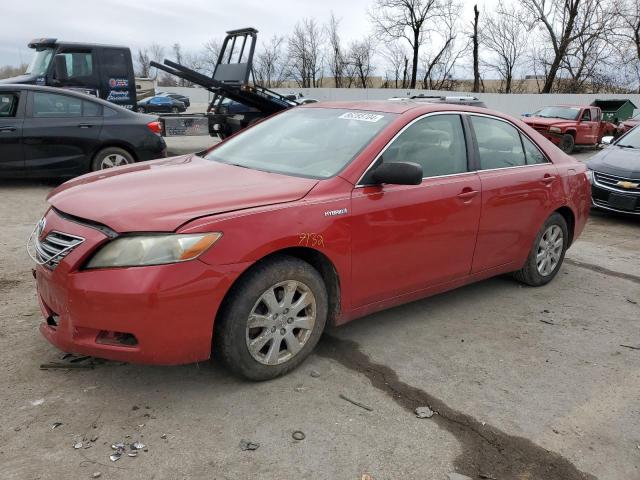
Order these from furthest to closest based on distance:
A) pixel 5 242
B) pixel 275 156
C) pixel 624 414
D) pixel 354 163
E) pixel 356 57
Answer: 1. pixel 356 57
2. pixel 5 242
3. pixel 275 156
4. pixel 354 163
5. pixel 624 414

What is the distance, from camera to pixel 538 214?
4.68 meters

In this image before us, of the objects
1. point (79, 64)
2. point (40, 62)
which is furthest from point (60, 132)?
point (40, 62)

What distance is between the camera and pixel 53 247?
2875 mm

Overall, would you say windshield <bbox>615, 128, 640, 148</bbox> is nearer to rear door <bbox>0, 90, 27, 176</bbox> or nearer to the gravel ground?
the gravel ground

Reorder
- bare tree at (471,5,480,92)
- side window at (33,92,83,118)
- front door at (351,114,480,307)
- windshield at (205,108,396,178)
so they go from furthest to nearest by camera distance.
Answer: bare tree at (471,5,480,92) → side window at (33,92,83,118) → windshield at (205,108,396,178) → front door at (351,114,480,307)

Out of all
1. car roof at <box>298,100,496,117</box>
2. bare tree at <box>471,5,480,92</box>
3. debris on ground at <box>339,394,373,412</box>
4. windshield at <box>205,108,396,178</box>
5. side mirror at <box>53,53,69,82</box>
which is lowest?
debris on ground at <box>339,394,373,412</box>

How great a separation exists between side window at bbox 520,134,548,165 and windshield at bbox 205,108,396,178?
61.5 inches

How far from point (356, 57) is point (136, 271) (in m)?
51.5

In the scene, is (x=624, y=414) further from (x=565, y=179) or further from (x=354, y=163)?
(x=565, y=179)

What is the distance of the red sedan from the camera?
8.82ft

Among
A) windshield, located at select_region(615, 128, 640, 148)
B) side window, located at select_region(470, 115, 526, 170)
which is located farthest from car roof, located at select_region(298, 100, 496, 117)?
windshield, located at select_region(615, 128, 640, 148)

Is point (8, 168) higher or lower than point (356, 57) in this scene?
lower

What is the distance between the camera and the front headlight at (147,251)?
8.69ft

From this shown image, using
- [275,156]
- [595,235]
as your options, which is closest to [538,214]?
[275,156]
